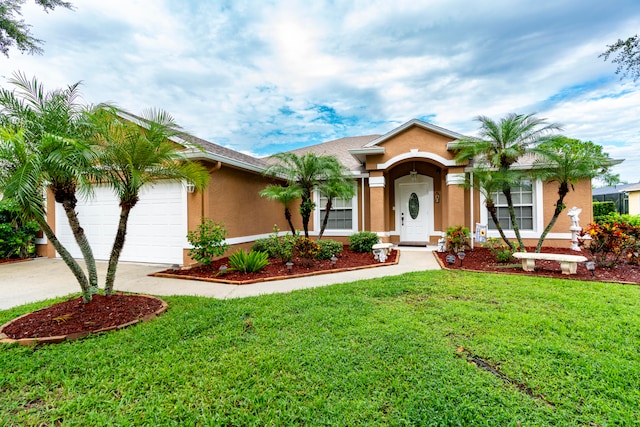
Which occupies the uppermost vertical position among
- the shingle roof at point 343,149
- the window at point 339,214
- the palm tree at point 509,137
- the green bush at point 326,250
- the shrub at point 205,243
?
the shingle roof at point 343,149

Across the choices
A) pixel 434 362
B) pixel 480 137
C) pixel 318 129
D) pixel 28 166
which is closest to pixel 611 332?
pixel 434 362

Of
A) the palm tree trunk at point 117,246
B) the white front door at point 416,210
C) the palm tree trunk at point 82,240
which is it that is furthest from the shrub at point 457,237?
the palm tree trunk at point 82,240

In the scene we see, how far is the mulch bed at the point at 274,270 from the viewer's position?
22.4ft

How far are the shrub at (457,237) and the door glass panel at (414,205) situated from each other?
7.92ft

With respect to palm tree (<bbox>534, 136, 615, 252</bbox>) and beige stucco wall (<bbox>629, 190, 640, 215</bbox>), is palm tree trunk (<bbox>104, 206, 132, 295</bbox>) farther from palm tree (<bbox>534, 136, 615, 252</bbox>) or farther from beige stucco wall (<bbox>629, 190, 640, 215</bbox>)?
beige stucco wall (<bbox>629, 190, 640, 215</bbox>)

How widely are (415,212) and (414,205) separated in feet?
1.00

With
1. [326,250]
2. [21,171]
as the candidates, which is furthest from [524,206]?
[21,171]

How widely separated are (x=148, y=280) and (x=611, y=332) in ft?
28.2

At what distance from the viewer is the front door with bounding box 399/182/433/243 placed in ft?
39.0

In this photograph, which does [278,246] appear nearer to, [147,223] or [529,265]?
[147,223]

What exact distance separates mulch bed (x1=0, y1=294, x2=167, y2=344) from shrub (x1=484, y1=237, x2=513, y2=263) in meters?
8.55

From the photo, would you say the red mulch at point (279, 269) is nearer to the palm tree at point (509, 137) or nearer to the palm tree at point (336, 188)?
the palm tree at point (336, 188)

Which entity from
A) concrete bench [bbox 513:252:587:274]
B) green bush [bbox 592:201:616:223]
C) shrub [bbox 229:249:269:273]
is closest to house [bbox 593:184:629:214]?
green bush [bbox 592:201:616:223]

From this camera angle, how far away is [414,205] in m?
12.1
